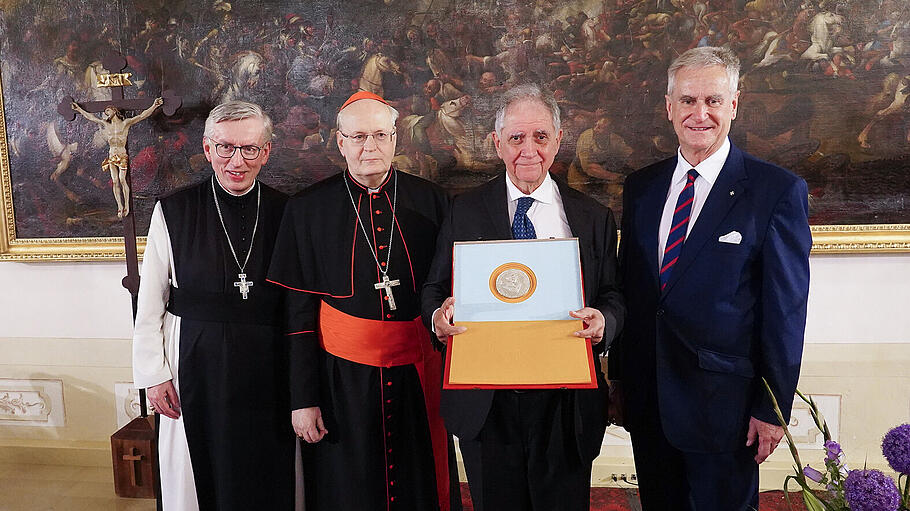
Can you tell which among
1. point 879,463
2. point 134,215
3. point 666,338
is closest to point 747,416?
point 666,338

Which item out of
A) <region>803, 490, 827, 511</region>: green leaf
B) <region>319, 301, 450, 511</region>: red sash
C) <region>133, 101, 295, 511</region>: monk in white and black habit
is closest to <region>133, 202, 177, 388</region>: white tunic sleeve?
<region>133, 101, 295, 511</region>: monk in white and black habit

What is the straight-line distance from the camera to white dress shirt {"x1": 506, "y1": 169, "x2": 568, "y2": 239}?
2.14 meters

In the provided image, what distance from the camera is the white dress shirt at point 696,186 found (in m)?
2.07

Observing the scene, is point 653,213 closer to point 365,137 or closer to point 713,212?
point 713,212

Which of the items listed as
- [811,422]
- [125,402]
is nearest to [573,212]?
[811,422]

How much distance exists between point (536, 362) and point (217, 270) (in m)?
1.45

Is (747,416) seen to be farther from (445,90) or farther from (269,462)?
(445,90)

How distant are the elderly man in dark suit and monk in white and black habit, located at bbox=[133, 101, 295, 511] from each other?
0.87m

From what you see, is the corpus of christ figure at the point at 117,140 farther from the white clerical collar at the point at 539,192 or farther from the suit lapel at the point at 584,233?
the suit lapel at the point at 584,233

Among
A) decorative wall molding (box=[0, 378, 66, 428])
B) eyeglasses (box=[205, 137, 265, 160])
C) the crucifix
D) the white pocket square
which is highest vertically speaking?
eyeglasses (box=[205, 137, 265, 160])

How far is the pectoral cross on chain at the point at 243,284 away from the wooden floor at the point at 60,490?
184cm

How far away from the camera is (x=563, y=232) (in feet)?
7.06

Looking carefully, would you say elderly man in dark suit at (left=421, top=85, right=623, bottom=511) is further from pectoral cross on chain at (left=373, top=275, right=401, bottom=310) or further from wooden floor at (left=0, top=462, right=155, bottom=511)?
wooden floor at (left=0, top=462, right=155, bottom=511)

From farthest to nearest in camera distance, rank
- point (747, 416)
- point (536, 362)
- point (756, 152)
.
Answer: point (756, 152) → point (747, 416) → point (536, 362)
